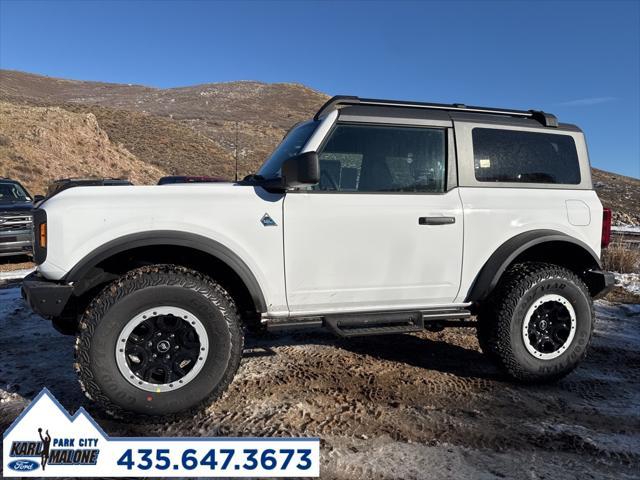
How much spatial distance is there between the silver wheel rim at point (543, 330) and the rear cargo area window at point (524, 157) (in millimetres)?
963

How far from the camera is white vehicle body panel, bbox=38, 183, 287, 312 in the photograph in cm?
281

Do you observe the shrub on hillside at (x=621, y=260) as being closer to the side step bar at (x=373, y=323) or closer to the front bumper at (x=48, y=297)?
the side step bar at (x=373, y=323)

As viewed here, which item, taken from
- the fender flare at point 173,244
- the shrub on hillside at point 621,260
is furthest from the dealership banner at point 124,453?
the shrub on hillside at point 621,260

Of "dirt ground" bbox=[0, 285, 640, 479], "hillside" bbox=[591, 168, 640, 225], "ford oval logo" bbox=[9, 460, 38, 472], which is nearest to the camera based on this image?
"ford oval logo" bbox=[9, 460, 38, 472]

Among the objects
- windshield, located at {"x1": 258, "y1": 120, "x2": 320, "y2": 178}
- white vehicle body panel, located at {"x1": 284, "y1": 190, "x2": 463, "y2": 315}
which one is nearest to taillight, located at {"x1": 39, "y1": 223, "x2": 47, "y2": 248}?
white vehicle body panel, located at {"x1": 284, "y1": 190, "x2": 463, "y2": 315}

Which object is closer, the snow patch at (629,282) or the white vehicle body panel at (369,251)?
the white vehicle body panel at (369,251)

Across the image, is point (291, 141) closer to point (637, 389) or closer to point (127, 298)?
point (127, 298)

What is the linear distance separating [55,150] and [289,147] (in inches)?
880

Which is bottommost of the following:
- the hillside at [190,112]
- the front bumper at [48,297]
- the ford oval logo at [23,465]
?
the ford oval logo at [23,465]

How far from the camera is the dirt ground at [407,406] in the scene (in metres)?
2.53

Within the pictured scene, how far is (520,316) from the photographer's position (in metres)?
3.47

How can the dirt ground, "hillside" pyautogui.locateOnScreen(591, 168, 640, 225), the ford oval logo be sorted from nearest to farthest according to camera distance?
the ford oval logo
the dirt ground
"hillside" pyautogui.locateOnScreen(591, 168, 640, 225)

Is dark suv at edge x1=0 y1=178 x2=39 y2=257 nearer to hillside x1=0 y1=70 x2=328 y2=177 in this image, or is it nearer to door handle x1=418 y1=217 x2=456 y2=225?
door handle x1=418 y1=217 x2=456 y2=225

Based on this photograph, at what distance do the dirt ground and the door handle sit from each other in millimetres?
1256
